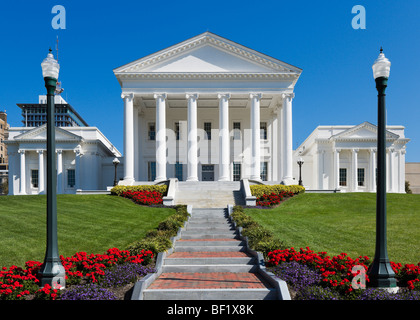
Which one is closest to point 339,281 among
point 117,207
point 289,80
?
point 117,207

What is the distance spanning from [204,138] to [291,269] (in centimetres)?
3533

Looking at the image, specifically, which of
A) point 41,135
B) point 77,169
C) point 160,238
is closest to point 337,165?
point 77,169

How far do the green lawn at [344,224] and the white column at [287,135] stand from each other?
800 centimetres

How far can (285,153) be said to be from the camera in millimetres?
37125

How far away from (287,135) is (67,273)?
99.6 ft

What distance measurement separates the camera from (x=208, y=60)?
3784 centimetres

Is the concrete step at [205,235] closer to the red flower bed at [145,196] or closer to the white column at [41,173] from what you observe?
the red flower bed at [145,196]

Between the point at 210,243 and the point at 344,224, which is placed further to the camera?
the point at 344,224

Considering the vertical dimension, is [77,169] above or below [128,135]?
below

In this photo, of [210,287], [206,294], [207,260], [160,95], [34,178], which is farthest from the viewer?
[34,178]

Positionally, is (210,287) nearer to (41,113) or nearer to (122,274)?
(122,274)

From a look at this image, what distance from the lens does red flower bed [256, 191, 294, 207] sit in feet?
89.8

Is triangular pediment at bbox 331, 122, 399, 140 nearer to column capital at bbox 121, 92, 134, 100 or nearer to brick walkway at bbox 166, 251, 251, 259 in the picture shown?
column capital at bbox 121, 92, 134, 100
